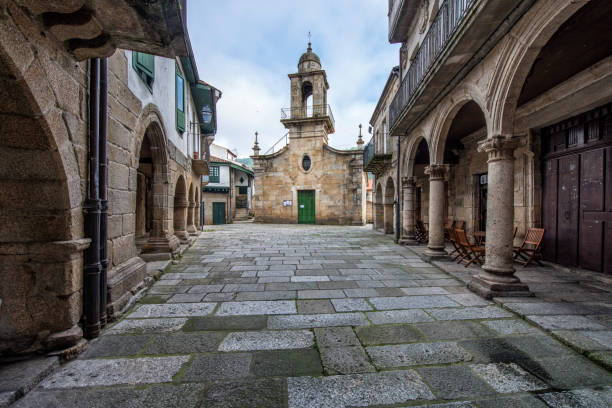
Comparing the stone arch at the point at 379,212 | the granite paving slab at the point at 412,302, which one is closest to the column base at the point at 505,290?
the granite paving slab at the point at 412,302

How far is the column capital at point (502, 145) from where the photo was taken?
378 cm

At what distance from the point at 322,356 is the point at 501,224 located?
130 inches

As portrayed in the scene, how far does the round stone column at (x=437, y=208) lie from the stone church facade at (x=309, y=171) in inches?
454

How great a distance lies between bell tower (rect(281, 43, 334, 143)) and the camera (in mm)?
18422

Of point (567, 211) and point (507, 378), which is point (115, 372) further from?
point (567, 211)

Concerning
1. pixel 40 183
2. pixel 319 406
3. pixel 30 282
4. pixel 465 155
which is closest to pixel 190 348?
pixel 319 406

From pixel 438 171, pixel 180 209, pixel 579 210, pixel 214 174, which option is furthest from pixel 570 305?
pixel 214 174

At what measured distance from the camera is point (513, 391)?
1.95 meters

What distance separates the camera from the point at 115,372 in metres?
→ 2.16

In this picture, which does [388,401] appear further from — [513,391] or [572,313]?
[572,313]

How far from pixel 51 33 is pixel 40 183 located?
124 cm

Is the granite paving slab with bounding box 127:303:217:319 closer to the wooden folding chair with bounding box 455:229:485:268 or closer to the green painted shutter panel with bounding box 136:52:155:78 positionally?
the green painted shutter panel with bounding box 136:52:155:78

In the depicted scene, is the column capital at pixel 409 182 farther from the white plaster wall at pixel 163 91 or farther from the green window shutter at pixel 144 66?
the green window shutter at pixel 144 66

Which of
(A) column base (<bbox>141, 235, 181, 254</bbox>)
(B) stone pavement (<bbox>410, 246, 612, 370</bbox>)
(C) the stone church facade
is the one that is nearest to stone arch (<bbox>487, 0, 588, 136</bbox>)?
(B) stone pavement (<bbox>410, 246, 612, 370</bbox>)
